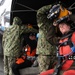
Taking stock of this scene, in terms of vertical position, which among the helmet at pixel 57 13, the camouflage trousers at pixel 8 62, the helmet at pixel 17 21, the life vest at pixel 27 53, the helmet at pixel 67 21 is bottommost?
the camouflage trousers at pixel 8 62

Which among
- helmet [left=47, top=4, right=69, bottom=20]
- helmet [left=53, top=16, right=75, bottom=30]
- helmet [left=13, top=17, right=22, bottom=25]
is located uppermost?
helmet [left=13, top=17, right=22, bottom=25]

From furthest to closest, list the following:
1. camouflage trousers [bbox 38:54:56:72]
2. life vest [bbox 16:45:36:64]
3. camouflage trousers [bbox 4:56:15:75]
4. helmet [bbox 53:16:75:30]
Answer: camouflage trousers [bbox 4:56:15:75] < life vest [bbox 16:45:36:64] < camouflage trousers [bbox 38:54:56:72] < helmet [bbox 53:16:75:30]

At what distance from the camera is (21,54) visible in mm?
8578

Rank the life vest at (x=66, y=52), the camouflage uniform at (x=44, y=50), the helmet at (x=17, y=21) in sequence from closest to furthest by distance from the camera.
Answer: the life vest at (x=66, y=52), the camouflage uniform at (x=44, y=50), the helmet at (x=17, y=21)

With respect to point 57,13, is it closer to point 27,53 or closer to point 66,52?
point 66,52

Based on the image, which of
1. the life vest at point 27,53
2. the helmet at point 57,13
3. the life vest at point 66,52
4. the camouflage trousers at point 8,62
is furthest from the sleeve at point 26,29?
the life vest at point 66,52

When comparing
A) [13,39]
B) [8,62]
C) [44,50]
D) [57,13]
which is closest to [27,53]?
[13,39]

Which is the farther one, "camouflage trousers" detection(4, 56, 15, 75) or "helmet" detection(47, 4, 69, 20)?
"camouflage trousers" detection(4, 56, 15, 75)

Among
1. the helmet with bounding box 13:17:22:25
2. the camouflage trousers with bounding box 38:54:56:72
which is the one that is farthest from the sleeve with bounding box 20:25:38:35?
the camouflage trousers with bounding box 38:54:56:72

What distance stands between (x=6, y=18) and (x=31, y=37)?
1.55m

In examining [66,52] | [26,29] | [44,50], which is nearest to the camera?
[66,52]

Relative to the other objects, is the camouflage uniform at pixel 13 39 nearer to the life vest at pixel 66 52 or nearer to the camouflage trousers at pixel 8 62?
the camouflage trousers at pixel 8 62

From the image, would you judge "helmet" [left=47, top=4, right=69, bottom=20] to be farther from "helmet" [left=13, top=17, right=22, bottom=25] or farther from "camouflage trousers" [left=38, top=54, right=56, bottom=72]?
"helmet" [left=13, top=17, right=22, bottom=25]

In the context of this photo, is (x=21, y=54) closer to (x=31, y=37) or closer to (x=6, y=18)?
(x=31, y=37)
